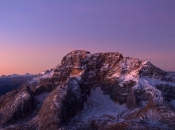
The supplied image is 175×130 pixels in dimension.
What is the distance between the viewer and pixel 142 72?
4540 inches

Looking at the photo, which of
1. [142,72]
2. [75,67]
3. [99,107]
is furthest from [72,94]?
[142,72]

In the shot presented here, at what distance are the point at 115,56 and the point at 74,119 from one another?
1409 inches

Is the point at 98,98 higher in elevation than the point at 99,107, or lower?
higher

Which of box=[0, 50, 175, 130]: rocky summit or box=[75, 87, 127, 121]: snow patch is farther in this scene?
box=[75, 87, 127, 121]: snow patch

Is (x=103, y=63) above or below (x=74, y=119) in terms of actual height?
above

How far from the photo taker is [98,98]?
378ft

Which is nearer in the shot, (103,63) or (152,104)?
(152,104)

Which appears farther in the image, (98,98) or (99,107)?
(98,98)

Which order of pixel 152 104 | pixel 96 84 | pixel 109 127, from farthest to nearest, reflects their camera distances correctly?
pixel 96 84
pixel 152 104
pixel 109 127

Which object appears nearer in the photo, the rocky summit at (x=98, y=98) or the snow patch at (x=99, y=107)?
the rocky summit at (x=98, y=98)

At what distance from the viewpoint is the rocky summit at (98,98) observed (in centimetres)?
9344

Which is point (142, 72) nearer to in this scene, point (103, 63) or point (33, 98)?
point (103, 63)

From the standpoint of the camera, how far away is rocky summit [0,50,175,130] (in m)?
93.4

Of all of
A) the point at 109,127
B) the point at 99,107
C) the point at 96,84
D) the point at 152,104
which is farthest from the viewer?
the point at 96,84
